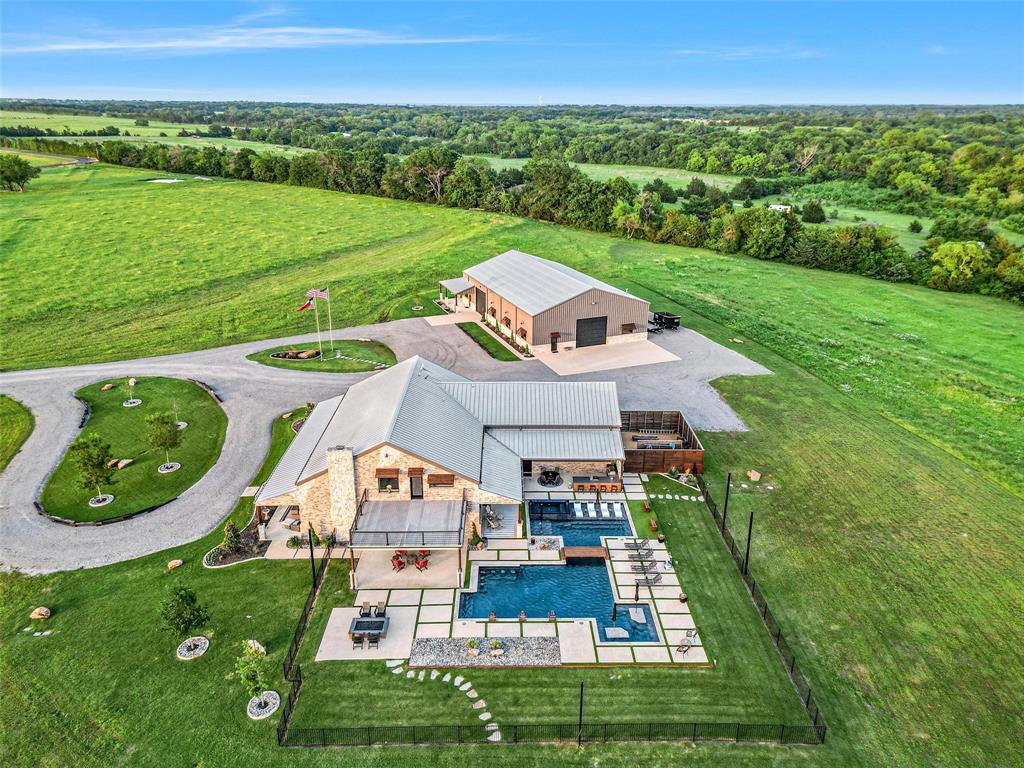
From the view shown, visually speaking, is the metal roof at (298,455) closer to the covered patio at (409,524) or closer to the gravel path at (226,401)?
the gravel path at (226,401)

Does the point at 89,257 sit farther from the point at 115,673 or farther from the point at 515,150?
the point at 515,150

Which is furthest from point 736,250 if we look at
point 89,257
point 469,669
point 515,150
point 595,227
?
point 515,150

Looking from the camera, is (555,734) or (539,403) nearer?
(555,734)

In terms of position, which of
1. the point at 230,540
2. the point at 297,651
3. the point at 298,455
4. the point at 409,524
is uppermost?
the point at 298,455

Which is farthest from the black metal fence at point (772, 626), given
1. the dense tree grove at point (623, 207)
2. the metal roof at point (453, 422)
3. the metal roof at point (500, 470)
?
the dense tree grove at point (623, 207)

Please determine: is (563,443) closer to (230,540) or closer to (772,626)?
(772,626)

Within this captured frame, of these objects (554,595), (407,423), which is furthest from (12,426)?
(554,595)

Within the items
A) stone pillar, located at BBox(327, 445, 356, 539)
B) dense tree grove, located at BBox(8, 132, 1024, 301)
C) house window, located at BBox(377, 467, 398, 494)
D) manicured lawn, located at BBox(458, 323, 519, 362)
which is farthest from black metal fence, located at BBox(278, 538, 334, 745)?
dense tree grove, located at BBox(8, 132, 1024, 301)
